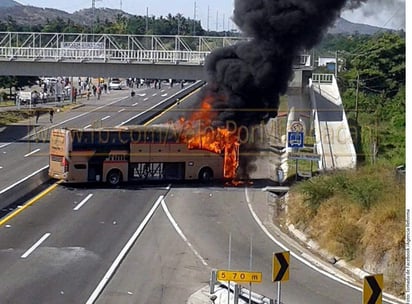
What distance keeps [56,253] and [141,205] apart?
827 cm

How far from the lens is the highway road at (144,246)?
1841 centimetres

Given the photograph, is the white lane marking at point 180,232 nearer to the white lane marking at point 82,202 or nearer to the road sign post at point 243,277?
the white lane marking at point 82,202

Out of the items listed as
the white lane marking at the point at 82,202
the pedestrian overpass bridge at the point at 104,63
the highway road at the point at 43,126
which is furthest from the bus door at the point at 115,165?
the pedestrian overpass bridge at the point at 104,63

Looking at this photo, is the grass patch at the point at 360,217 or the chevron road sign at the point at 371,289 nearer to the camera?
the chevron road sign at the point at 371,289

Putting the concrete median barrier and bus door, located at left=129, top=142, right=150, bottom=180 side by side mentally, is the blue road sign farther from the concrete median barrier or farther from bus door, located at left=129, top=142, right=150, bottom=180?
the concrete median barrier

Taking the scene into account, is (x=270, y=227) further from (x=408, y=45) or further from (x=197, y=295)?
(x=408, y=45)

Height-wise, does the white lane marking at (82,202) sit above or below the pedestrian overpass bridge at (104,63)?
below

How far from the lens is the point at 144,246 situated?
23.1 metres

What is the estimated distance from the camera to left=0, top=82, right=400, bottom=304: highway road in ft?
60.4

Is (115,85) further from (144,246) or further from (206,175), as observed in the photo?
(144,246)

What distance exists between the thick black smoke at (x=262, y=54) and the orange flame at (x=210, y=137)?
716 mm

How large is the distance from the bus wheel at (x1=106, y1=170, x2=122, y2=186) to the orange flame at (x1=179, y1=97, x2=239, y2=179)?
10.1ft

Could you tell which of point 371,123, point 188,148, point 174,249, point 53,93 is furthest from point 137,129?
point 53,93

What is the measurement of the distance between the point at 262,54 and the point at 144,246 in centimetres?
966
